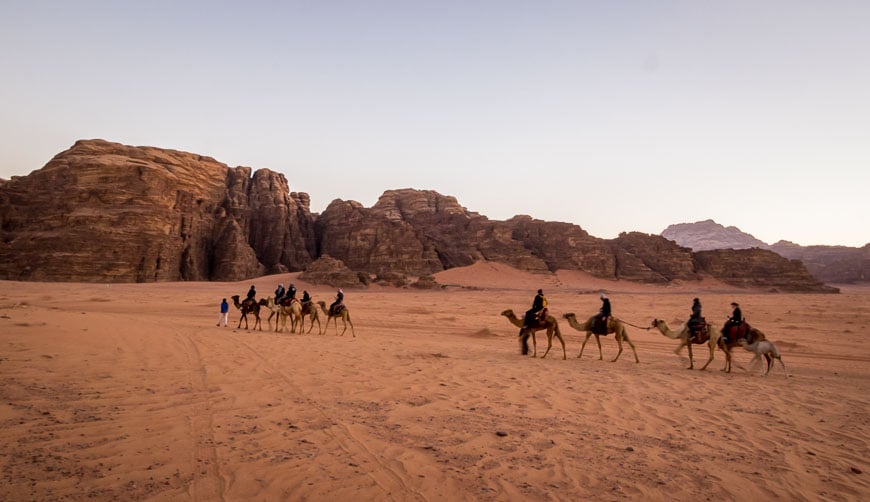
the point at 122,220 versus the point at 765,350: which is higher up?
the point at 122,220

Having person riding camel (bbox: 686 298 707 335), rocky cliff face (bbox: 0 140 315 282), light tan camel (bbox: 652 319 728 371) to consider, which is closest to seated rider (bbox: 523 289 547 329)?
light tan camel (bbox: 652 319 728 371)

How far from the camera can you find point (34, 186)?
55844 mm

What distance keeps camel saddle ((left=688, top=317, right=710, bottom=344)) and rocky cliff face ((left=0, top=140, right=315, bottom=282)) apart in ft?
186

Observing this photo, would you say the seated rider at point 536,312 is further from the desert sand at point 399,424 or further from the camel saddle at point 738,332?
the camel saddle at point 738,332

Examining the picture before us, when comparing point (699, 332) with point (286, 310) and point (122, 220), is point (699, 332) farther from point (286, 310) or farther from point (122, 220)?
point (122, 220)

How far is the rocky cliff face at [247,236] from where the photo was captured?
51.1 metres

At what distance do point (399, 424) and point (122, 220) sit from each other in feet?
194

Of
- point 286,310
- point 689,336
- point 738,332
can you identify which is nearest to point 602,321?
point 689,336

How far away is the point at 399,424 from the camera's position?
588 centimetres

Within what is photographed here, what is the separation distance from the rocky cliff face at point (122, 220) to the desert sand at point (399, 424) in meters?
45.6

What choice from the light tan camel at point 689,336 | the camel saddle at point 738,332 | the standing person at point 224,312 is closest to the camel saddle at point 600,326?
the light tan camel at point 689,336

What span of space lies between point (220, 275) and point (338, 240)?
18724mm

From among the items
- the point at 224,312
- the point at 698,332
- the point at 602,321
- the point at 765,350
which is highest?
the point at 602,321

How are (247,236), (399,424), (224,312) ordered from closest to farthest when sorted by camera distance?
1. (399,424)
2. (224,312)
3. (247,236)
